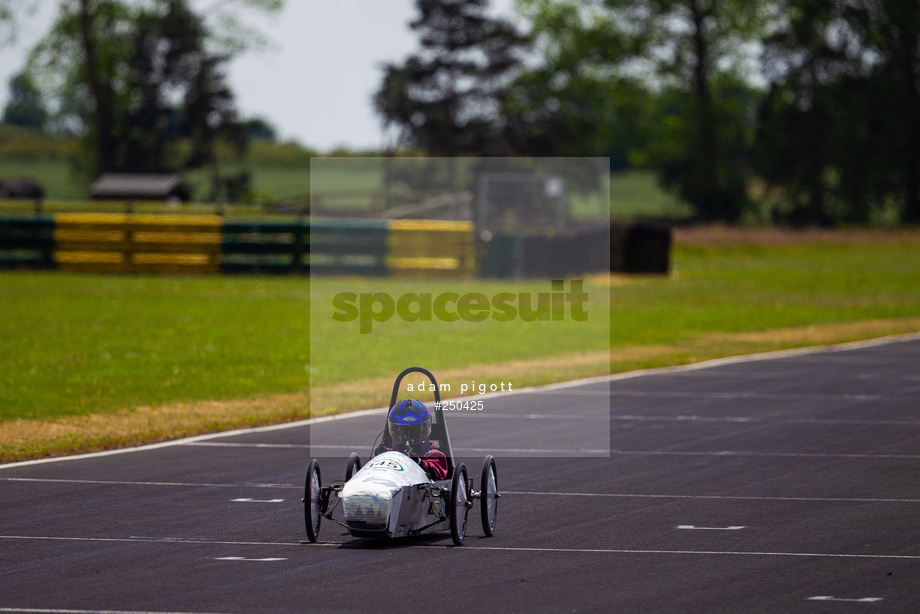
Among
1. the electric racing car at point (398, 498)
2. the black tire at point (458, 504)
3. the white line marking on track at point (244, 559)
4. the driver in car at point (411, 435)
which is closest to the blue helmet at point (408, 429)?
the driver in car at point (411, 435)

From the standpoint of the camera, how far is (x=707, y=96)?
78.4 meters

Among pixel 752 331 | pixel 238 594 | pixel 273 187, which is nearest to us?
pixel 238 594

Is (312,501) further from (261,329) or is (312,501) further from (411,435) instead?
(261,329)

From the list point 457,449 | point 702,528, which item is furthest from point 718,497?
point 457,449

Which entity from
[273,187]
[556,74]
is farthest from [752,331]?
[273,187]

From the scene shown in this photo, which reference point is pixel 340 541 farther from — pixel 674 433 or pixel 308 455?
pixel 674 433

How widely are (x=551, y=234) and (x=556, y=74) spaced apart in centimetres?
3977

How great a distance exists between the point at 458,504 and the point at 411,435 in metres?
0.68

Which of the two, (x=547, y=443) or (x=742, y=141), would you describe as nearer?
(x=547, y=443)

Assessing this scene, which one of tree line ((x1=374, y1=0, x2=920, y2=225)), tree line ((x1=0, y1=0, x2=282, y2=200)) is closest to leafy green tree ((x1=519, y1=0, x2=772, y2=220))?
tree line ((x1=374, y1=0, x2=920, y2=225))

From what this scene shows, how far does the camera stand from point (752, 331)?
2772 cm

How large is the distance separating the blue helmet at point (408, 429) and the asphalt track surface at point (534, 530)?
68cm

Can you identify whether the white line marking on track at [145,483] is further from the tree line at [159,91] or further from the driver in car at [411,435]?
the tree line at [159,91]

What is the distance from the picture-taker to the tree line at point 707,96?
6631 cm
